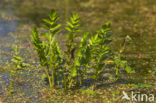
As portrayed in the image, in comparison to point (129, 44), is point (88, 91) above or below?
below

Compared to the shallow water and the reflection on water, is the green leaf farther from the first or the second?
the reflection on water

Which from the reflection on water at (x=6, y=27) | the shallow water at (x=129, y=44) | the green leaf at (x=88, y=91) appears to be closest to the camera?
the green leaf at (x=88, y=91)

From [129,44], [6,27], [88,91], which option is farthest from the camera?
[6,27]

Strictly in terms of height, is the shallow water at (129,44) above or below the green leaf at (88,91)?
above

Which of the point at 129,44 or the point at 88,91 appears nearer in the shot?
the point at 88,91

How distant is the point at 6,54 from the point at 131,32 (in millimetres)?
3046

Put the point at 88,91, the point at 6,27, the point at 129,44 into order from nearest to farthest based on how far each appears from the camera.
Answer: the point at 88,91
the point at 129,44
the point at 6,27

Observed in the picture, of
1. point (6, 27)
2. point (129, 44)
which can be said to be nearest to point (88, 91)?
point (129, 44)

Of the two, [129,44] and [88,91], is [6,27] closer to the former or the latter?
[129,44]

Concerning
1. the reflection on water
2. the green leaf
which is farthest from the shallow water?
the green leaf

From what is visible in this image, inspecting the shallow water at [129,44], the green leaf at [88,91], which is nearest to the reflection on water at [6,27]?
the shallow water at [129,44]

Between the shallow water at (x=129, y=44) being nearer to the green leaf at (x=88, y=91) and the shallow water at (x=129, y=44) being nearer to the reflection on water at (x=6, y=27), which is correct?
the reflection on water at (x=6, y=27)

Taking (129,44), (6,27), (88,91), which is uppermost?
(6,27)

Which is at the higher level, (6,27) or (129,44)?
(6,27)
